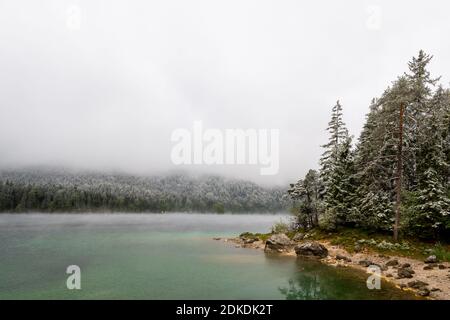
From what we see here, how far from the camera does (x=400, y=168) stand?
107ft

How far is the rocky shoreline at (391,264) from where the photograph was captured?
20625 millimetres

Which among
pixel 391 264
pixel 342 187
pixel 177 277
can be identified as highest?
pixel 342 187

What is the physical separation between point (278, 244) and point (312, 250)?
6915 millimetres

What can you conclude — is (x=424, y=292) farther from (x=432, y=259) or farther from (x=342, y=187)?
(x=342, y=187)

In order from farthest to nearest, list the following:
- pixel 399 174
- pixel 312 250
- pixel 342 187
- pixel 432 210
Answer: pixel 342 187 → pixel 312 250 → pixel 399 174 → pixel 432 210

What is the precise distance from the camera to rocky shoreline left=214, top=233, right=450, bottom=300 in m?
20.6

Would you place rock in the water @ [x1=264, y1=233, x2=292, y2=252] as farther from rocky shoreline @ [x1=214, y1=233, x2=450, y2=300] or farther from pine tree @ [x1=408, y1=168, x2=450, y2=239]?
pine tree @ [x1=408, y1=168, x2=450, y2=239]

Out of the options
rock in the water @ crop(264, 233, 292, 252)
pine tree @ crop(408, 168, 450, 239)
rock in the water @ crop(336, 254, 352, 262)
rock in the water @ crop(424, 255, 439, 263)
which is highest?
pine tree @ crop(408, 168, 450, 239)

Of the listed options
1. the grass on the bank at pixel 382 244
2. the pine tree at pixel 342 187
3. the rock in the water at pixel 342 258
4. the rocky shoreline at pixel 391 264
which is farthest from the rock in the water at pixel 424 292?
the pine tree at pixel 342 187

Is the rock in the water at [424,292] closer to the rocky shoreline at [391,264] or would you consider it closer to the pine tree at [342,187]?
the rocky shoreline at [391,264]

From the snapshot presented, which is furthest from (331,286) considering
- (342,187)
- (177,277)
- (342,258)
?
(342,187)

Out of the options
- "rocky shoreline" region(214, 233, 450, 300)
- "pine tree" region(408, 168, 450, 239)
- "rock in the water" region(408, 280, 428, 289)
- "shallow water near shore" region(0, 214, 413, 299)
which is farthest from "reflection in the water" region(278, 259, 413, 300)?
"pine tree" region(408, 168, 450, 239)

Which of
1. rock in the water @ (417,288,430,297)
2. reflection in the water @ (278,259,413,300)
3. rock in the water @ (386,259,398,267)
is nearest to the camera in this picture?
rock in the water @ (417,288,430,297)

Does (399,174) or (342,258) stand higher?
(399,174)
